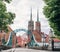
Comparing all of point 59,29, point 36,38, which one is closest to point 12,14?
point 59,29

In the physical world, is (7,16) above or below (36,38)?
above

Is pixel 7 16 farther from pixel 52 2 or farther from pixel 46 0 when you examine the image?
pixel 52 2

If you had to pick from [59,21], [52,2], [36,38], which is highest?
[52,2]

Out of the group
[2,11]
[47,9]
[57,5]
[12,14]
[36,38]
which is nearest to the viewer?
[57,5]

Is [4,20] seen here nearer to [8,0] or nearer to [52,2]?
[8,0]

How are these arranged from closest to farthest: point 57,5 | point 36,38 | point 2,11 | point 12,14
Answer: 1. point 57,5
2. point 2,11
3. point 12,14
4. point 36,38

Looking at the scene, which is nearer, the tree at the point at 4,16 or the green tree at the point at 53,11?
the green tree at the point at 53,11

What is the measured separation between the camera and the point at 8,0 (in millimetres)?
34469

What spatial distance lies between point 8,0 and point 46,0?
517 centimetres

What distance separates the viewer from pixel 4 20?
1526 inches

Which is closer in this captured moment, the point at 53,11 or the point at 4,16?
the point at 53,11

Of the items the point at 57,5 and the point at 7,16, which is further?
the point at 7,16

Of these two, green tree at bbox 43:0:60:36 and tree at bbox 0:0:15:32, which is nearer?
green tree at bbox 43:0:60:36

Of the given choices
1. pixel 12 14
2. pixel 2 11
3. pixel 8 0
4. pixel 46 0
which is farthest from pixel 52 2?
pixel 12 14
